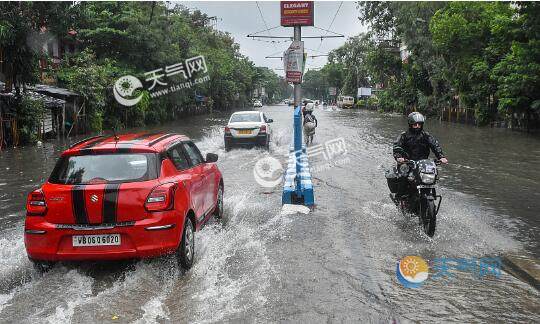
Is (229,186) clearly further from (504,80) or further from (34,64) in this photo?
(504,80)

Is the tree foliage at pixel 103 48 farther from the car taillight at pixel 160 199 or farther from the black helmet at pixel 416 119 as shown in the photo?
the car taillight at pixel 160 199

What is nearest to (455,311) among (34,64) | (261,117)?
(261,117)

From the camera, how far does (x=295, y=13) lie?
9961mm

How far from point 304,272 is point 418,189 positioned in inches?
100.0

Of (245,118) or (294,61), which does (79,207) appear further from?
(245,118)

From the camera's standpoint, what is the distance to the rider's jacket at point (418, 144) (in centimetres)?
781

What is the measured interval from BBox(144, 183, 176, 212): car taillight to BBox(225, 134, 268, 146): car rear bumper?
42.6 feet

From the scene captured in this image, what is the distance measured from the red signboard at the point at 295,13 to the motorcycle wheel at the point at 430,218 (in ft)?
14.6

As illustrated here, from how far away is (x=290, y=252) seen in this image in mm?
6637

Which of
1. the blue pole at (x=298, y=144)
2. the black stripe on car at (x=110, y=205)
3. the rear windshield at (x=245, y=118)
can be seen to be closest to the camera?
the black stripe on car at (x=110, y=205)

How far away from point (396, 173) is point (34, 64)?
19333 mm

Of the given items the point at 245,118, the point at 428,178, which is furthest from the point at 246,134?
the point at 428,178

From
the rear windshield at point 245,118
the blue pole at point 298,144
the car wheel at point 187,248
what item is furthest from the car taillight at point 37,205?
the rear windshield at point 245,118

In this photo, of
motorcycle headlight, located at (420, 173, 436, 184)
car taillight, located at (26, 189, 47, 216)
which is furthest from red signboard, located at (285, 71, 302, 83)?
car taillight, located at (26, 189, 47, 216)
